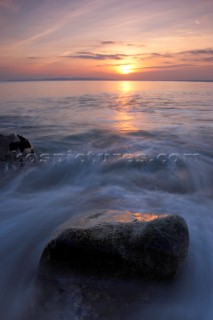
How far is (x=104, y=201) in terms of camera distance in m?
6.88

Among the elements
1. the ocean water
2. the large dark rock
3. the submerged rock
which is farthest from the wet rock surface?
the large dark rock

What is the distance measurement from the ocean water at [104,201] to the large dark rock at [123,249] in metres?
0.19

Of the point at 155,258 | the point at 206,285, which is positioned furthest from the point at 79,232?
the point at 206,285

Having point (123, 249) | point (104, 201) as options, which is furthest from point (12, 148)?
point (123, 249)

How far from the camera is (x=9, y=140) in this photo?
9625mm

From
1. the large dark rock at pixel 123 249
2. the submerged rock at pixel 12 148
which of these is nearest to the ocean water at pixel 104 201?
the large dark rock at pixel 123 249

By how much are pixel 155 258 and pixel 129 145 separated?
8811mm

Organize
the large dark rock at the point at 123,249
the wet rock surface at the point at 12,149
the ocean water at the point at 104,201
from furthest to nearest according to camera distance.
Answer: the wet rock surface at the point at 12,149 < the large dark rock at the point at 123,249 < the ocean water at the point at 104,201

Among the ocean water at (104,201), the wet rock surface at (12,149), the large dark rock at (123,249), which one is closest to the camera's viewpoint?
the ocean water at (104,201)

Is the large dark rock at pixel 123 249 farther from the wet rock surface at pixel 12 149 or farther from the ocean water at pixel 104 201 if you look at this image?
the wet rock surface at pixel 12 149

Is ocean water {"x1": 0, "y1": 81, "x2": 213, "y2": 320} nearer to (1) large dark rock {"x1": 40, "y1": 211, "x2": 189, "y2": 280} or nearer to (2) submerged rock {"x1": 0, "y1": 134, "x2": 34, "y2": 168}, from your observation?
(1) large dark rock {"x1": 40, "y1": 211, "x2": 189, "y2": 280}

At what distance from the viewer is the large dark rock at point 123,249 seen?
3.90m

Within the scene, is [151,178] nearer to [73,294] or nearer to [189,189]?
[189,189]

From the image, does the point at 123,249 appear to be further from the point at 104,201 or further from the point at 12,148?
the point at 12,148
